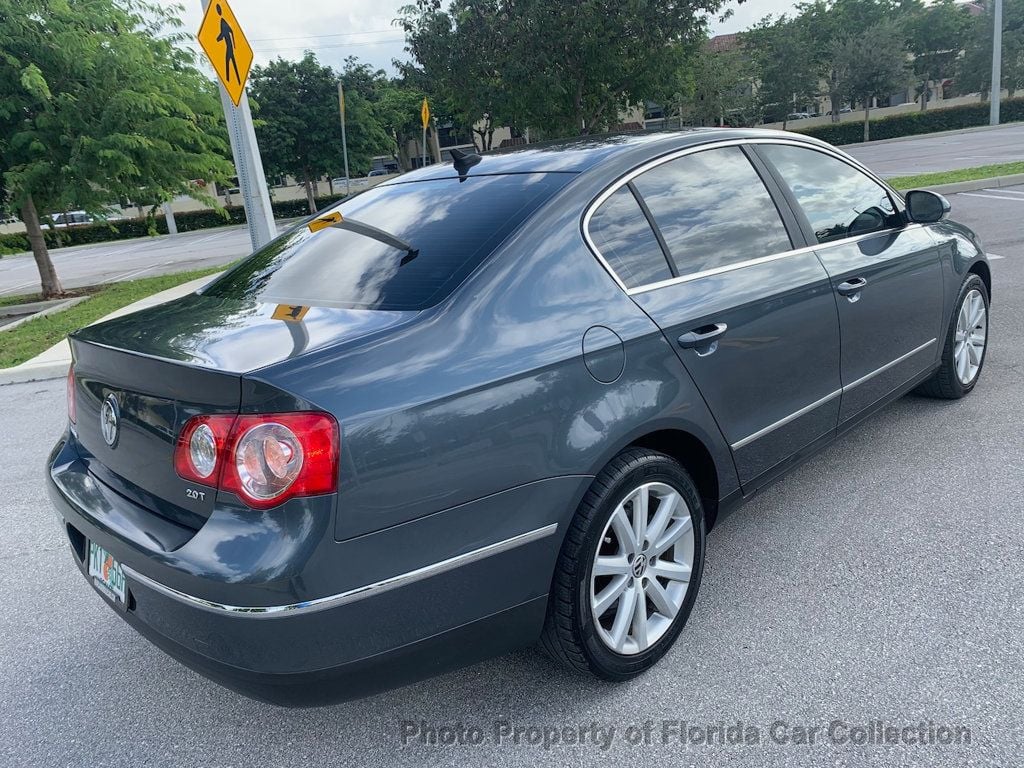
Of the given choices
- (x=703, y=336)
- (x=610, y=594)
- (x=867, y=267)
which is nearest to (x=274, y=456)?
(x=610, y=594)

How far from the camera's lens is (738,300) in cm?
280

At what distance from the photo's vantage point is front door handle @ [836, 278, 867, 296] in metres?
3.26

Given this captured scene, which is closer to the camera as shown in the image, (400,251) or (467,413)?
(467,413)

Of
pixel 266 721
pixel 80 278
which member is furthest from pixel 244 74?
pixel 80 278

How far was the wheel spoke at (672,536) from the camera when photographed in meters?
2.52

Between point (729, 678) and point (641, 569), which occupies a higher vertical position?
point (641, 569)

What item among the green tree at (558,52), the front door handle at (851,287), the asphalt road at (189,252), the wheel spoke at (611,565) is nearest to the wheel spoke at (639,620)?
the wheel spoke at (611,565)

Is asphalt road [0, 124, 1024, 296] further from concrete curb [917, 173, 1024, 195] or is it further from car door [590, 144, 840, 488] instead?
car door [590, 144, 840, 488]

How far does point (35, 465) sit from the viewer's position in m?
5.01

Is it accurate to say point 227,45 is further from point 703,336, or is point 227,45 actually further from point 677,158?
point 703,336

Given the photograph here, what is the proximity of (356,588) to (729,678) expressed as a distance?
1.28 meters

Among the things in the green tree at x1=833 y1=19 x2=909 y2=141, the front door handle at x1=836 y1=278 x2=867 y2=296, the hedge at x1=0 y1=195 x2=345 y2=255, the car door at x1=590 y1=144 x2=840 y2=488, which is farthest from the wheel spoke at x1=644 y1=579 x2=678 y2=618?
the green tree at x1=833 y1=19 x2=909 y2=141

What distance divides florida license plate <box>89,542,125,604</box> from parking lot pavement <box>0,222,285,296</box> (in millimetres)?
16083

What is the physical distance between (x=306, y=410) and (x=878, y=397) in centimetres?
282
